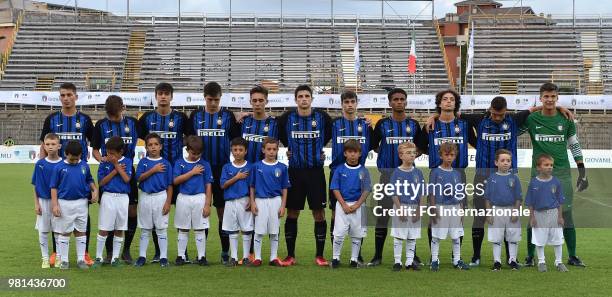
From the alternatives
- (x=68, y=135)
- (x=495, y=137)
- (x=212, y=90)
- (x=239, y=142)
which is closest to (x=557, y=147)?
(x=495, y=137)

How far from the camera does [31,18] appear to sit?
124 ft

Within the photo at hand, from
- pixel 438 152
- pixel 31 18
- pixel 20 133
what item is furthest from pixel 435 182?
pixel 31 18

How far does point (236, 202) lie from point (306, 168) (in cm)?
74

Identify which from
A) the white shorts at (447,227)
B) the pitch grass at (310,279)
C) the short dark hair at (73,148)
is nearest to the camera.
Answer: the pitch grass at (310,279)

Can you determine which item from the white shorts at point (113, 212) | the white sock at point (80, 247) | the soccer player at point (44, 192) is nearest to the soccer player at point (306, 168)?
the white shorts at point (113, 212)

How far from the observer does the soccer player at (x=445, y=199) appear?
698cm

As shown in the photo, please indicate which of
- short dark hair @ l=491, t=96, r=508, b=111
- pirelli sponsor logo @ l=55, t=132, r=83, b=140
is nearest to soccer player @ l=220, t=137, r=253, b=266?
pirelli sponsor logo @ l=55, t=132, r=83, b=140

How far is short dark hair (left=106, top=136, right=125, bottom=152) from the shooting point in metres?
6.99

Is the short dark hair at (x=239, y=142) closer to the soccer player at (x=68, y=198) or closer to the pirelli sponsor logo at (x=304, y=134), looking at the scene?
the pirelli sponsor logo at (x=304, y=134)

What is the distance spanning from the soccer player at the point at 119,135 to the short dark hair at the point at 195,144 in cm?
62

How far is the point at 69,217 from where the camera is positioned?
6.91 m

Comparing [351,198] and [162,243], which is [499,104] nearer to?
[351,198]

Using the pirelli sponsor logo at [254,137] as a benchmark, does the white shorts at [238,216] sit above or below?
below

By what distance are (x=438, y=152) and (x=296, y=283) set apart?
1948 mm
